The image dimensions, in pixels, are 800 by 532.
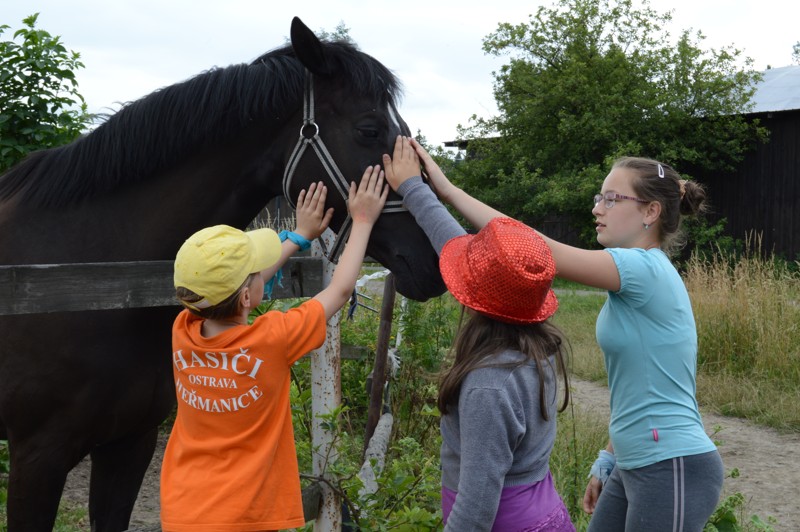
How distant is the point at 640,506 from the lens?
7.13 ft

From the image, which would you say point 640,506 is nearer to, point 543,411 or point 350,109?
point 543,411

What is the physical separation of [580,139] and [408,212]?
20459 mm

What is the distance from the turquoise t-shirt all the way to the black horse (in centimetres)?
63

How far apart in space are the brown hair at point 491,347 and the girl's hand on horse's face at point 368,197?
0.60 metres

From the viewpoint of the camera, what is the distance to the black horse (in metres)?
2.33

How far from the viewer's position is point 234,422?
1.90 metres

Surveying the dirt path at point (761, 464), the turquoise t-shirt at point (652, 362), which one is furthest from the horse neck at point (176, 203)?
the dirt path at point (761, 464)

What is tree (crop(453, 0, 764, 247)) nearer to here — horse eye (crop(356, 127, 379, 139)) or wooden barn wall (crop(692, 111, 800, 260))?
wooden barn wall (crop(692, 111, 800, 260))

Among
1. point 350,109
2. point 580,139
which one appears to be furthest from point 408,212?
point 580,139

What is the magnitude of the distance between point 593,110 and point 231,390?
2112cm

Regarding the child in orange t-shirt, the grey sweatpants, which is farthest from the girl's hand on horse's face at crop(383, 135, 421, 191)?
the grey sweatpants

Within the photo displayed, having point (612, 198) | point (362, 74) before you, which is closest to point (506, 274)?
point (612, 198)

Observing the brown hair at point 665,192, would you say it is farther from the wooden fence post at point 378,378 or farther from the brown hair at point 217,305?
the wooden fence post at point 378,378

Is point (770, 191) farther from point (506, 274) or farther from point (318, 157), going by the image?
point (506, 274)
